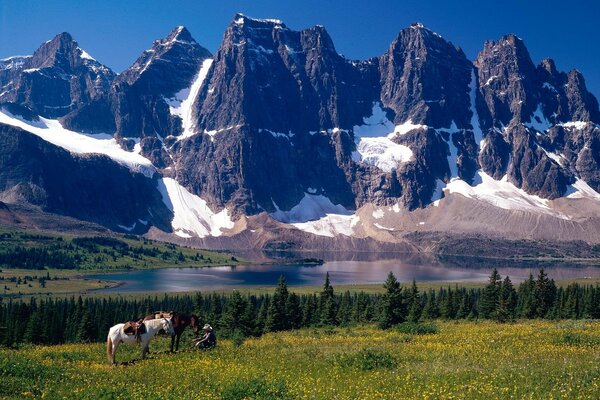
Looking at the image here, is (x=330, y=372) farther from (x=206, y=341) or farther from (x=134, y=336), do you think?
(x=206, y=341)

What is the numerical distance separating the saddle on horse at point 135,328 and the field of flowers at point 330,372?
1508 millimetres

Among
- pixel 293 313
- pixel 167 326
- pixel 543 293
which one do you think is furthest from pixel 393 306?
pixel 543 293

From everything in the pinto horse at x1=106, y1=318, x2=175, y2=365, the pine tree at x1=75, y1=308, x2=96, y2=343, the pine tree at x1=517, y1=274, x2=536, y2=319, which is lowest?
the pine tree at x1=75, y1=308, x2=96, y2=343

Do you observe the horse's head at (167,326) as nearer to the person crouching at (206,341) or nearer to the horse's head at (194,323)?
the horse's head at (194,323)

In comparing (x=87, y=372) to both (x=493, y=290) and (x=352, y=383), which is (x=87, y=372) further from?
(x=493, y=290)

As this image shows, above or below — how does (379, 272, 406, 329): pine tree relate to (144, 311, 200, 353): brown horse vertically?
below

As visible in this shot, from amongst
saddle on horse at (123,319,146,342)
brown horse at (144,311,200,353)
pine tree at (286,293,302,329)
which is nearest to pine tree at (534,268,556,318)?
pine tree at (286,293,302,329)

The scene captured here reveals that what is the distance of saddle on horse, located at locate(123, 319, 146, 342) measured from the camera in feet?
93.6

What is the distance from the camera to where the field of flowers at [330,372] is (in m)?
20.2

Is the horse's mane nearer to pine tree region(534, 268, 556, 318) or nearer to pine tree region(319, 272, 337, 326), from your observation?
pine tree region(319, 272, 337, 326)

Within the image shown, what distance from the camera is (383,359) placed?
1067 inches

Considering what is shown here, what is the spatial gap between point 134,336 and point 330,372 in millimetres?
9997

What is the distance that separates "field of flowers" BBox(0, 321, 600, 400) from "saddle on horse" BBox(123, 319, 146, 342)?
1.51 metres

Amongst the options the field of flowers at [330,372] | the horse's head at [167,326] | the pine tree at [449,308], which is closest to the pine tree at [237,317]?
the field of flowers at [330,372]
